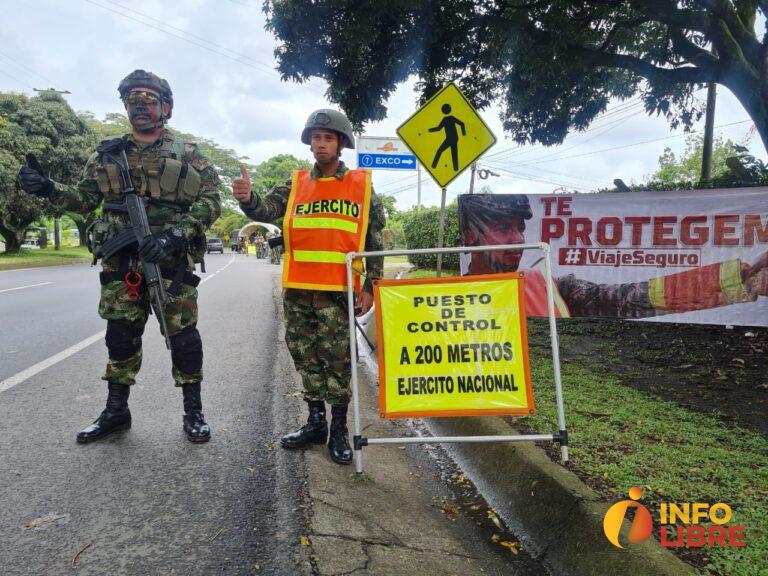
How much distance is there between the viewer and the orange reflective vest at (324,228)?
3.00m

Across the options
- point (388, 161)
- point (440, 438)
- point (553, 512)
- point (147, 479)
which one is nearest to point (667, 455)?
point (553, 512)

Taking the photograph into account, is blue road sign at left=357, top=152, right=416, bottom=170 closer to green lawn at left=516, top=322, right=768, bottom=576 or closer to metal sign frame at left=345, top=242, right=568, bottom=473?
green lawn at left=516, top=322, right=768, bottom=576

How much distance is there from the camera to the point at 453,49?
7.57m

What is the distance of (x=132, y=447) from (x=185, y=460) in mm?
382

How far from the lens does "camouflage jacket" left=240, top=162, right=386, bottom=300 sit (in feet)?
10.1

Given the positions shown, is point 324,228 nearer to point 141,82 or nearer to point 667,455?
point 141,82

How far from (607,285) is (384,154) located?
20.4 ft

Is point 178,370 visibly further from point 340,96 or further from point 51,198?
point 340,96

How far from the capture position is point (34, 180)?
9.48 ft

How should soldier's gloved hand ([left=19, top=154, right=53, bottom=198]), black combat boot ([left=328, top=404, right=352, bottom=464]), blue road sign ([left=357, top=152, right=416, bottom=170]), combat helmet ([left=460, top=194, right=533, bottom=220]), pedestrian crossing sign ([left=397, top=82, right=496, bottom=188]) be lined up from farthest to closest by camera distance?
blue road sign ([left=357, top=152, right=416, bottom=170]), combat helmet ([left=460, top=194, right=533, bottom=220]), pedestrian crossing sign ([left=397, top=82, right=496, bottom=188]), black combat boot ([left=328, top=404, right=352, bottom=464]), soldier's gloved hand ([left=19, top=154, right=53, bottom=198])

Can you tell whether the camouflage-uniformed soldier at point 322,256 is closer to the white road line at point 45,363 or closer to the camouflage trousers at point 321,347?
the camouflage trousers at point 321,347

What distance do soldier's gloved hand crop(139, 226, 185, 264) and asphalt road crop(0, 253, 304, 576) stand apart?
109cm

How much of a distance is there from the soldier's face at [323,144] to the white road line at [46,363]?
10.3 ft

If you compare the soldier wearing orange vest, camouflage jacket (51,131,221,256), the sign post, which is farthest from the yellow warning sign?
the soldier wearing orange vest
